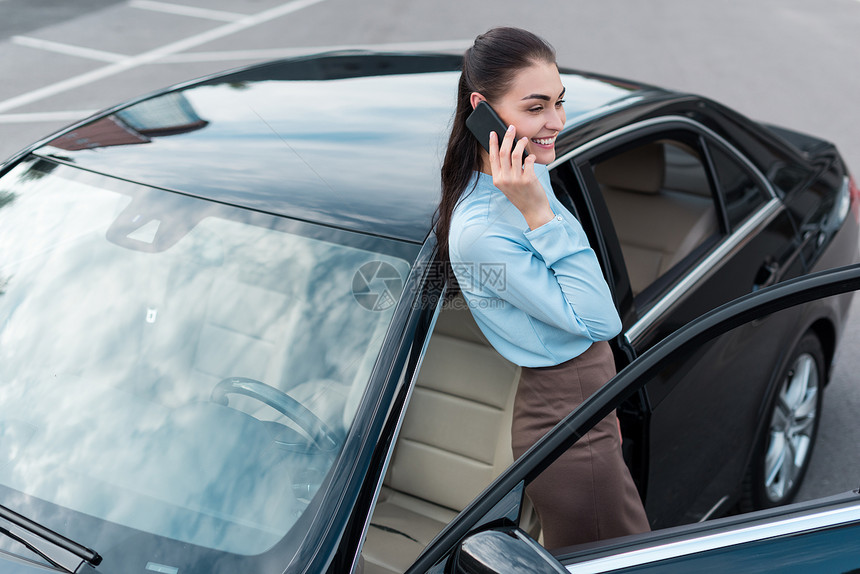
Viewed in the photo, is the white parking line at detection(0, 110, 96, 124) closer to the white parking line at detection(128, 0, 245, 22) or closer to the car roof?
the white parking line at detection(128, 0, 245, 22)

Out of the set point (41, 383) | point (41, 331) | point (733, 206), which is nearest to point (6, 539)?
point (41, 383)

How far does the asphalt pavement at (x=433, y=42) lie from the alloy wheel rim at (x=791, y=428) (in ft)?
12.3

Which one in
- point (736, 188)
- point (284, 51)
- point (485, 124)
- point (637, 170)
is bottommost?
point (485, 124)

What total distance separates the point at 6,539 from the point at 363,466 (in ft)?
2.18

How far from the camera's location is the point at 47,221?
80.4 inches

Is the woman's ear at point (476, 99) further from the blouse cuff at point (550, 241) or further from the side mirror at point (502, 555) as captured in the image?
the side mirror at point (502, 555)

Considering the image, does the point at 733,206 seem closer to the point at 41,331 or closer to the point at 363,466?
the point at 363,466

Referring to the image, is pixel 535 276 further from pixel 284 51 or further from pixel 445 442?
pixel 284 51

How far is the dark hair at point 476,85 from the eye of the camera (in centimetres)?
172

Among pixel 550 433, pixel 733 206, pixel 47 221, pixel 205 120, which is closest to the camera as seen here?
pixel 550 433

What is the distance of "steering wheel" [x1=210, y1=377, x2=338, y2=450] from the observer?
1.62 m

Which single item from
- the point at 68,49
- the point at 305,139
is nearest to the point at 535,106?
the point at 305,139

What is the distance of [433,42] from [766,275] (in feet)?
23.6

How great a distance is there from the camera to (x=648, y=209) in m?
3.13
